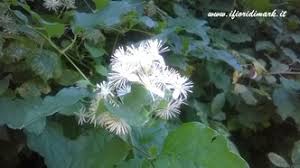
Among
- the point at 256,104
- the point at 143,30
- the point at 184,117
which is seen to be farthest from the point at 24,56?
the point at 256,104

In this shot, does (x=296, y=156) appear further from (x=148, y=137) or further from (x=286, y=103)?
(x=148, y=137)

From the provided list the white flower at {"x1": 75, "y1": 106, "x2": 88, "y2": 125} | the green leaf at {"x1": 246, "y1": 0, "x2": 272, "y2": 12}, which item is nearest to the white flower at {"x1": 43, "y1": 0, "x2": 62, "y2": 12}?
the white flower at {"x1": 75, "y1": 106, "x2": 88, "y2": 125}

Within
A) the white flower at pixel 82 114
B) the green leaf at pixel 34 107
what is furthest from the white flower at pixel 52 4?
the white flower at pixel 82 114

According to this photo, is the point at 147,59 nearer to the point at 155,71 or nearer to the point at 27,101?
the point at 155,71

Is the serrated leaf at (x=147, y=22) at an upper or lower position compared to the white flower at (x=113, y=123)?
lower

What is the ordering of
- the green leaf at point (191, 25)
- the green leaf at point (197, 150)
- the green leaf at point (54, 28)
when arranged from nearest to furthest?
the green leaf at point (197, 150)
the green leaf at point (54, 28)
the green leaf at point (191, 25)

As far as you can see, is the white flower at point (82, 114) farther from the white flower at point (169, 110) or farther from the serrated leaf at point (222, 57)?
the serrated leaf at point (222, 57)

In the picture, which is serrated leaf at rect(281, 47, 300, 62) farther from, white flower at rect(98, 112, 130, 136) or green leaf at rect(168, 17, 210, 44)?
white flower at rect(98, 112, 130, 136)
